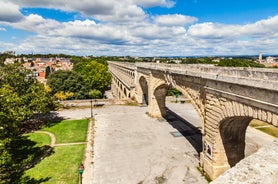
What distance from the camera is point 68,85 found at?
41.5 meters

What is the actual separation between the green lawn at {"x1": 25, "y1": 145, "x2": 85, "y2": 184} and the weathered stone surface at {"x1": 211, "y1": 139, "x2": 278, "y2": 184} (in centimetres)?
1161

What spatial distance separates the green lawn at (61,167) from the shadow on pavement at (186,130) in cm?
1012

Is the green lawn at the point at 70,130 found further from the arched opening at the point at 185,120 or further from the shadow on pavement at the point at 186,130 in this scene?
the arched opening at the point at 185,120

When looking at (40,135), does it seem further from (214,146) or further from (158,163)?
(214,146)

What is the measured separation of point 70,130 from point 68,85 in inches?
772

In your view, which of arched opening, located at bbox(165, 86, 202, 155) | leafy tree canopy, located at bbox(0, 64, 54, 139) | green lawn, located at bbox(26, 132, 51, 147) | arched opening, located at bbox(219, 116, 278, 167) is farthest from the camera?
leafy tree canopy, located at bbox(0, 64, 54, 139)

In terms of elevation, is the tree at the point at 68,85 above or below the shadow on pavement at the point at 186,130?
above

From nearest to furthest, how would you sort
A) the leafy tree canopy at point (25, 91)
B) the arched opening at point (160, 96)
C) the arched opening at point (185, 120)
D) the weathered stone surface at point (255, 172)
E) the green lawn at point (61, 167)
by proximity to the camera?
the weathered stone surface at point (255, 172), the green lawn at point (61, 167), the arched opening at point (185, 120), the leafy tree canopy at point (25, 91), the arched opening at point (160, 96)

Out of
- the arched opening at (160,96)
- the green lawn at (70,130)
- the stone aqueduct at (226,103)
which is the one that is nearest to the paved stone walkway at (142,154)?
the green lawn at (70,130)

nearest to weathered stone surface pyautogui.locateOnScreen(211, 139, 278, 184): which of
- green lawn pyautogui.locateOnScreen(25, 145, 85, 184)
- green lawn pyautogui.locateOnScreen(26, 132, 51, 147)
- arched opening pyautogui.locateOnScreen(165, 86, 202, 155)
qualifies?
green lawn pyautogui.locateOnScreen(25, 145, 85, 184)

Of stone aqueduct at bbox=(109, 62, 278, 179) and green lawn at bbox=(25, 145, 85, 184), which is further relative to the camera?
green lawn at bbox=(25, 145, 85, 184)

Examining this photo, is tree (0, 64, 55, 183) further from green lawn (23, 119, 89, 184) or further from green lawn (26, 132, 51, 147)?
green lawn (23, 119, 89, 184)

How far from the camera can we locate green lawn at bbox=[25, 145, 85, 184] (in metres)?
14.3

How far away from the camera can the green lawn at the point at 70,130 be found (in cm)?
2131
